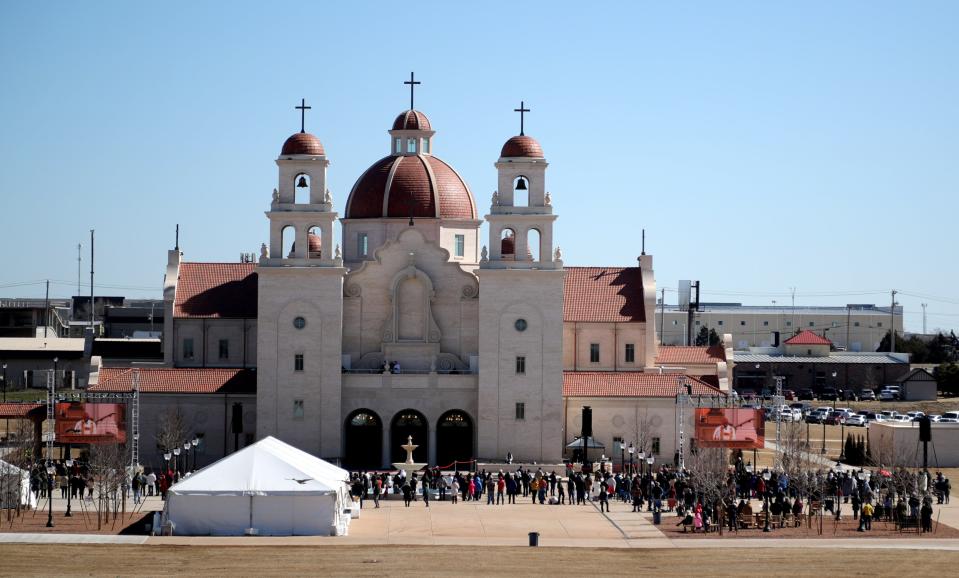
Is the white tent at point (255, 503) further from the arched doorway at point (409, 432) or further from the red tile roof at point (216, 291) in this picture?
the red tile roof at point (216, 291)

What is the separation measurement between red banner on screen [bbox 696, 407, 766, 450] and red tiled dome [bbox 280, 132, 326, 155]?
22.5 metres

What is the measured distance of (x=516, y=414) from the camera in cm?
8150

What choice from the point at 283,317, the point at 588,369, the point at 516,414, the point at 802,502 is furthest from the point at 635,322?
the point at 802,502

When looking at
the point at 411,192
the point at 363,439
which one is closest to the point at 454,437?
the point at 363,439

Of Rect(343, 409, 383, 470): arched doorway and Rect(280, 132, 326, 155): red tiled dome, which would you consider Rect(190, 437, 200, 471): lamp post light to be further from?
Rect(280, 132, 326, 155): red tiled dome

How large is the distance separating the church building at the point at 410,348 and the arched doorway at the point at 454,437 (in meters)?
0.07

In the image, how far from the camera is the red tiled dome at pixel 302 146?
82.5 meters

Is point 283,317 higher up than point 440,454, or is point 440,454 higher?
point 283,317

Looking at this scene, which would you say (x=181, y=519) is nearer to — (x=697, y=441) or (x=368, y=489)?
(x=368, y=489)

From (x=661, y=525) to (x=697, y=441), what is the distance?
12.6 m

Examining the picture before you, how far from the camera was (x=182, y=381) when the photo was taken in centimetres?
8419

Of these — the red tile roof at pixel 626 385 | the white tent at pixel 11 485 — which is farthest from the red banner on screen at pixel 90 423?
the red tile roof at pixel 626 385

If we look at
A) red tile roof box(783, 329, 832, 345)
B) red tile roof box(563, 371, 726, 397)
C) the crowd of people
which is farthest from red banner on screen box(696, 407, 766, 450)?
red tile roof box(783, 329, 832, 345)

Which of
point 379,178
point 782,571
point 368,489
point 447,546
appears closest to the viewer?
point 782,571
